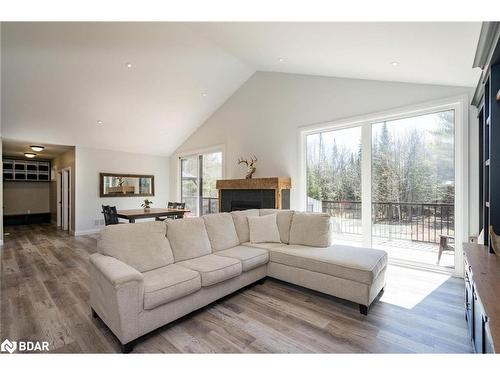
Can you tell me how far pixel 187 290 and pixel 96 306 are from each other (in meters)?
0.87

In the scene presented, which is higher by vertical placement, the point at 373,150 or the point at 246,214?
the point at 373,150

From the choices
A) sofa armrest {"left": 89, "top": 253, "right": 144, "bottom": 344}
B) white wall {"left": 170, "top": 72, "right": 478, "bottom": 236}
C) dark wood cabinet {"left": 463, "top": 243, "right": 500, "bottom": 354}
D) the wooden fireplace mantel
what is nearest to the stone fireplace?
the wooden fireplace mantel

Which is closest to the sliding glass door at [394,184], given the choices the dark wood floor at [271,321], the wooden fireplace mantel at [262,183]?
the wooden fireplace mantel at [262,183]

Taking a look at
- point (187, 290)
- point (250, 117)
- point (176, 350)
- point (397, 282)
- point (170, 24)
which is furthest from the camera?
point (250, 117)

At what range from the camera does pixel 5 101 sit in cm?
463

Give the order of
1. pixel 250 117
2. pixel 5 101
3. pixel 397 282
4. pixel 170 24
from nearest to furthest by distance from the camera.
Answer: pixel 397 282
pixel 170 24
pixel 5 101
pixel 250 117

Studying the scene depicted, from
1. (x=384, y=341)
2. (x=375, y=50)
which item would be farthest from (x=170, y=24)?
(x=384, y=341)

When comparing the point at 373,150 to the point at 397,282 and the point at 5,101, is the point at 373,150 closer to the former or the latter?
the point at 397,282

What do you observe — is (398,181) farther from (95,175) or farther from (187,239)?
(95,175)

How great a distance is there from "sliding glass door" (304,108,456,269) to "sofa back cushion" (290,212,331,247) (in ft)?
4.60

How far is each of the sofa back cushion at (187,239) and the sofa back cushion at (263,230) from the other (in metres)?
0.75

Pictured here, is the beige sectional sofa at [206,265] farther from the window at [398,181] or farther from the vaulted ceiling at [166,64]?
the vaulted ceiling at [166,64]

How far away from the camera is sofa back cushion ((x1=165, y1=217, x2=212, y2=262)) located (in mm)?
2775

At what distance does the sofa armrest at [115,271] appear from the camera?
71.9 inches
